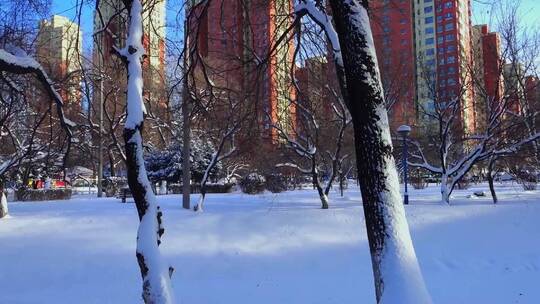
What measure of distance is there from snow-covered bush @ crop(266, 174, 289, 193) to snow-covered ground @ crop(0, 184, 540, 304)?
1609 cm

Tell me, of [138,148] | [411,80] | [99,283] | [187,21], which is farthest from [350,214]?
[411,80]

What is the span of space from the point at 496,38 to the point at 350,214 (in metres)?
11.2

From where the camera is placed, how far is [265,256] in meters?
11.6

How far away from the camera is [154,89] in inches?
1114

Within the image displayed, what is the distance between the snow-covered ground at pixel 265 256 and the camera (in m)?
9.39

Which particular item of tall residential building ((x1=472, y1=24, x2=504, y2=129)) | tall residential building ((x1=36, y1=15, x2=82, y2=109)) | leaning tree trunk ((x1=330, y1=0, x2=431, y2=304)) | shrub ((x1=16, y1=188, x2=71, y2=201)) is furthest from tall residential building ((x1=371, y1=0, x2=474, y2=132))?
shrub ((x1=16, y1=188, x2=71, y2=201))

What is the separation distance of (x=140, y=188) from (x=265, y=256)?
19.4 ft

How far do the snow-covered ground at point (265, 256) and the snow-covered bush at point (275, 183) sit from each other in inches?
633

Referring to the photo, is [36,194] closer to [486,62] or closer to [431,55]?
[431,55]

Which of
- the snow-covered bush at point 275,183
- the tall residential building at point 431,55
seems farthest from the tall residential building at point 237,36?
the snow-covered bush at point 275,183

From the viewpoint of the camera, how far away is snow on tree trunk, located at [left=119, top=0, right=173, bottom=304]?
5.89 m

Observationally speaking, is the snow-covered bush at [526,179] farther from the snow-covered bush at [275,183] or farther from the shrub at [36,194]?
the shrub at [36,194]

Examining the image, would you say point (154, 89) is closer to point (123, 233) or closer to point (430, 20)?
point (430, 20)

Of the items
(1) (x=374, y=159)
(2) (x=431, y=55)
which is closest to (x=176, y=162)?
(2) (x=431, y=55)
